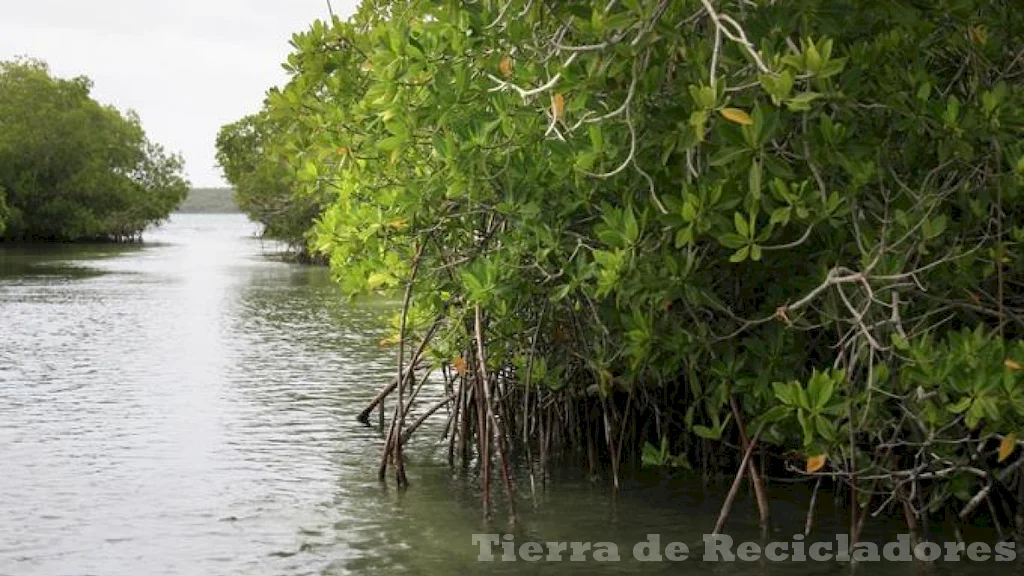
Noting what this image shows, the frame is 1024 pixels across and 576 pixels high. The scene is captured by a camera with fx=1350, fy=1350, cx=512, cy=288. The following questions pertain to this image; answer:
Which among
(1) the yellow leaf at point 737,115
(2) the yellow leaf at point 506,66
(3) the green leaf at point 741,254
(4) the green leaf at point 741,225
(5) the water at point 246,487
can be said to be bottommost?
(5) the water at point 246,487

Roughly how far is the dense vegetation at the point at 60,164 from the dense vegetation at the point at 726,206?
215 ft

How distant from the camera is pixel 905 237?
A: 6.72 meters

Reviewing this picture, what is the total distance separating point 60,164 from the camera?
7812cm

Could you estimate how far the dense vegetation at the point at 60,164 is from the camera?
75.3 metres

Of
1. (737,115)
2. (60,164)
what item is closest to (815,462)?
(737,115)

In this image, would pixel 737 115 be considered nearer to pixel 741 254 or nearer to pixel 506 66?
pixel 741 254

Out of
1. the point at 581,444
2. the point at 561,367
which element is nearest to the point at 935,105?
the point at 561,367

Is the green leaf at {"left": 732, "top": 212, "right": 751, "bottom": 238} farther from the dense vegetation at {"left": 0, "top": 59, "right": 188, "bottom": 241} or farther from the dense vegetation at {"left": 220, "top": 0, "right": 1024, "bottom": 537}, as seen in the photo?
the dense vegetation at {"left": 0, "top": 59, "right": 188, "bottom": 241}

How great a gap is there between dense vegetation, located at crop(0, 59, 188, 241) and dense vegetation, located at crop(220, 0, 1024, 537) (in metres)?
65.6

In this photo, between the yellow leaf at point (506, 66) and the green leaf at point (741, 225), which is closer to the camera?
the green leaf at point (741, 225)

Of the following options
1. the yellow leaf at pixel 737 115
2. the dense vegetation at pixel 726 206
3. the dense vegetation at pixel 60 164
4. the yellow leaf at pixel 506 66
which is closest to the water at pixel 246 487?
the dense vegetation at pixel 726 206

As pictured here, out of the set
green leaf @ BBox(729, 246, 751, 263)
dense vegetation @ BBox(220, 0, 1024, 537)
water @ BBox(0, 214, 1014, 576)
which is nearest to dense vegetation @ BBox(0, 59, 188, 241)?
water @ BBox(0, 214, 1014, 576)

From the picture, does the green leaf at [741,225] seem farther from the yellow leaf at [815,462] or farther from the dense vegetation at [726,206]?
the yellow leaf at [815,462]

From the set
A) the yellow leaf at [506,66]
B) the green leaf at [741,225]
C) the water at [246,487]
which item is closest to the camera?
the green leaf at [741,225]
